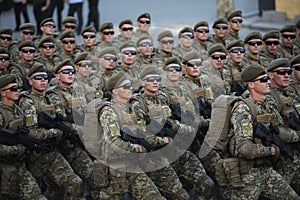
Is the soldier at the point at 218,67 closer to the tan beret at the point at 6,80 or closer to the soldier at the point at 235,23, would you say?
the soldier at the point at 235,23

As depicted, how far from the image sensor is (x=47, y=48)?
45.1 ft

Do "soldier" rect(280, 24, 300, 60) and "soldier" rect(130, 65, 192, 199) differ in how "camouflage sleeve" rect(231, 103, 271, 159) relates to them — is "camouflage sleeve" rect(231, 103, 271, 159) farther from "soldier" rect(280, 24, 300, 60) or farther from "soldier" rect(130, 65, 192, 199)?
"soldier" rect(280, 24, 300, 60)

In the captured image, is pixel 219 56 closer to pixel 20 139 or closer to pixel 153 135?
pixel 153 135

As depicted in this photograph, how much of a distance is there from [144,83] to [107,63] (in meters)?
2.63

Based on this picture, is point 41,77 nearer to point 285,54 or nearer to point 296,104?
point 296,104

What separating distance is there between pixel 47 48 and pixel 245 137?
5564 mm

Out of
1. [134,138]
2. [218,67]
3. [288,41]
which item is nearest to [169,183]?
[134,138]

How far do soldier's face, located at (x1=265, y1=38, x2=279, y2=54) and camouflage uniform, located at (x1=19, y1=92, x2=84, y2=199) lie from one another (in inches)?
178

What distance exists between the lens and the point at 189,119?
10.5 meters

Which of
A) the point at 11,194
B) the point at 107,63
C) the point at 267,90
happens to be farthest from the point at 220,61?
the point at 11,194

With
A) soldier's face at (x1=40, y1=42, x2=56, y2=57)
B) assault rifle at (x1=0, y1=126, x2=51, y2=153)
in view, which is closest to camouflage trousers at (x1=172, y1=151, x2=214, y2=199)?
assault rifle at (x1=0, y1=126, x2=51, y2=153)

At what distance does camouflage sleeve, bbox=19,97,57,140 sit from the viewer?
9.98m

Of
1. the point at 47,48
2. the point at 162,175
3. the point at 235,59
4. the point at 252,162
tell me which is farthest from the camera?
the point at 47,48

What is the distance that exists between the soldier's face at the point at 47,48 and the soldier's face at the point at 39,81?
3.08 m
